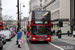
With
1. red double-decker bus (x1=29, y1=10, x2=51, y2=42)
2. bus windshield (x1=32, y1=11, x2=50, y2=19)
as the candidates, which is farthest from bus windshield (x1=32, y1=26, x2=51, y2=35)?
bus windshield (x1=32, y1=11, x2=50, y2=19)

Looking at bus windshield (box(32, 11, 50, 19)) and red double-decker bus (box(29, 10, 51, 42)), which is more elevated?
bus windshield (box(32, 11, 50, 19))

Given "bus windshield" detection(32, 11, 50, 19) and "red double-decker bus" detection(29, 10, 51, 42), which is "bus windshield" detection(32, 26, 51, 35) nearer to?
"red double-decker bus" detection(29, 10, 51, 42)

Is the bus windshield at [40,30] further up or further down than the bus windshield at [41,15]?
further down

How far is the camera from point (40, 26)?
2028 centimetres

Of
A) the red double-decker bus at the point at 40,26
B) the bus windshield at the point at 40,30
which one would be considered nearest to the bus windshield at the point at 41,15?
the red double-decker bus at the point at 40,26

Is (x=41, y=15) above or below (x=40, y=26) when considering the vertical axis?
above

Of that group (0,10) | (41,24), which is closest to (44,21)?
(41,24)

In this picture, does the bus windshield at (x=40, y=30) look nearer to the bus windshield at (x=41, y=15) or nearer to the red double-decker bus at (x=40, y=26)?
the red double-decker bus at (x=40, y=26)

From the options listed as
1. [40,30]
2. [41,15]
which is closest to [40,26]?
[40,30]

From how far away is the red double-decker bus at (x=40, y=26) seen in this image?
20.2 metres

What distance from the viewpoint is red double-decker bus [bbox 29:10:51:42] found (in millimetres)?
20219

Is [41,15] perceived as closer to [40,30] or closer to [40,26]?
[40,26]

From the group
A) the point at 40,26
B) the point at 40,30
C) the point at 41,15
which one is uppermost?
the point at 41,15

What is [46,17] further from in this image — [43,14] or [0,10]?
[0,10]
